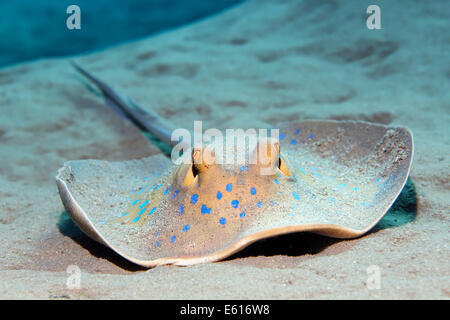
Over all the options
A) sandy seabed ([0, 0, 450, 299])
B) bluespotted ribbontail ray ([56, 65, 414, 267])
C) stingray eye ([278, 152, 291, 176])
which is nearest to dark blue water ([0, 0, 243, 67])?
sandy seabed ([0, 0, 450, 299])

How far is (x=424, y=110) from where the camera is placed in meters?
4.80

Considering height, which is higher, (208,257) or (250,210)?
(250,210)

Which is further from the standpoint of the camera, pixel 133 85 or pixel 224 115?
pixel 133 85

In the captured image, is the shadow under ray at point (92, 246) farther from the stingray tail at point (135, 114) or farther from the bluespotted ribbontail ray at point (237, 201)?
the stingray tail at point (135, 114)

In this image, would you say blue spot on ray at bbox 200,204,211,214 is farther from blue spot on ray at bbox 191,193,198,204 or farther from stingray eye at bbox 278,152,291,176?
stingray eye at bbox 278,152,291,176

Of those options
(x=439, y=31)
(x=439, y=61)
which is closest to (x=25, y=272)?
(x=439, y=61)

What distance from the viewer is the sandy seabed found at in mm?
1949

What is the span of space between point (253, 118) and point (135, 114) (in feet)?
5.60

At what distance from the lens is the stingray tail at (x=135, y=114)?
412 cm

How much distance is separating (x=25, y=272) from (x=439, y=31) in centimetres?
748

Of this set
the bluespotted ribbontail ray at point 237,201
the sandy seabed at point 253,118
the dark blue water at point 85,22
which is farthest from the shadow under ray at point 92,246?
the dark blue water at point 85,22

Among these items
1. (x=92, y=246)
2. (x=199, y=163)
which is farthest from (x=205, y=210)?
(x=92, y=246)

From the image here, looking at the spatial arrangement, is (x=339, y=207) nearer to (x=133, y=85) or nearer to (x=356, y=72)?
(x=356, y=72)
